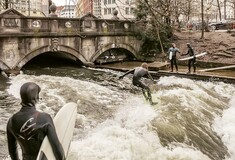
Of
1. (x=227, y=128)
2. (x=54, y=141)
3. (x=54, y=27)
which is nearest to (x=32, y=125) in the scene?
(x=54, y=141)

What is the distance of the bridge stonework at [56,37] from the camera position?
1831cm

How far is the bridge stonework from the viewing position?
60.1ft

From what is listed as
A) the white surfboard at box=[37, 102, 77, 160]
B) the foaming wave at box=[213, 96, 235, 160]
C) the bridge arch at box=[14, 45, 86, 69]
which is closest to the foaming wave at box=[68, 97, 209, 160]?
the foaming wave at box=[213, 96, 235, 160]

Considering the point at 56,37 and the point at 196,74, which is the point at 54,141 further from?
the point at 56,37

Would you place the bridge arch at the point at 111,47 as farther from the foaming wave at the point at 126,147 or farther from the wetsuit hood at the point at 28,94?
the wetsuit hood at the point at 28,94

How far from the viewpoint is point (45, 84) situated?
15.9m

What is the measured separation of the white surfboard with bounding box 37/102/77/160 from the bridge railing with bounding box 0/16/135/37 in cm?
1359

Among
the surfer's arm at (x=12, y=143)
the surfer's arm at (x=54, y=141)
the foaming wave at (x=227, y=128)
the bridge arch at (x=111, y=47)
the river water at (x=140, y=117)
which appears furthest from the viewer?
the bridge arch at (x=111, y=47)

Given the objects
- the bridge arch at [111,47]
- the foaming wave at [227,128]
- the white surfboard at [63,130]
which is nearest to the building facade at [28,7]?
the bridge arch at [111,47]

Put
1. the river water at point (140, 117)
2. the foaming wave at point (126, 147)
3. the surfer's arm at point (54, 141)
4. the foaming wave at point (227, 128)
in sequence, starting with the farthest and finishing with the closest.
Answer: the foaming wave at point (227, 128) < the river water at point (140, 117) < the foaming wave at point (126, 147) < the surfer's arm at point (54, 141)

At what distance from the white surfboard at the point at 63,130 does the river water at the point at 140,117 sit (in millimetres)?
2327

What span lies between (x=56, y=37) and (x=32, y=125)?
17.6m

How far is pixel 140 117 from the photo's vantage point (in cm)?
1080

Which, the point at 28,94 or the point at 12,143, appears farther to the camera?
the point at 12,143
